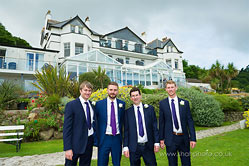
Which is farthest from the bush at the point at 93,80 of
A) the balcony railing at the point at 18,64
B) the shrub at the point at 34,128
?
the shrub at the point at 34,128

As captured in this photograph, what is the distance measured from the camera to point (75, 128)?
257 centimetres

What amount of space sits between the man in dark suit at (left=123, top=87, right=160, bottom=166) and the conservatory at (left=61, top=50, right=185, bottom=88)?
458 inches

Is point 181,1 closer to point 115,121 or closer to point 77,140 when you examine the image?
point 115,121

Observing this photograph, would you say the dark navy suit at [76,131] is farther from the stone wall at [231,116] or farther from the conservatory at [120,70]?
the stone wall at [231,116]

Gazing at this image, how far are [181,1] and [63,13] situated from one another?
23.4 metres

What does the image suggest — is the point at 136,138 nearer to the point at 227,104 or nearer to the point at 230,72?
the point at 227,104

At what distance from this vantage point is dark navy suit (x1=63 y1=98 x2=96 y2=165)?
2472 mm

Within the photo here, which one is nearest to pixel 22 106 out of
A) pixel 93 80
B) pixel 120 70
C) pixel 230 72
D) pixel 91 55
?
pixel 93 80

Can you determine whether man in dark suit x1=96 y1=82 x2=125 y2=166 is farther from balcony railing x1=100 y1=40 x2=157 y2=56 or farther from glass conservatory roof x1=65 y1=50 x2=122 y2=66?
balcony railing x1=100 y1=40 x2=157 y2=56

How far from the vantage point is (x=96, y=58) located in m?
18.6

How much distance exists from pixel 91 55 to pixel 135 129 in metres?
16.6

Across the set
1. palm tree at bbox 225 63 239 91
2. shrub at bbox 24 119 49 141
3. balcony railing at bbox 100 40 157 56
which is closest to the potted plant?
shrub at bbox 24 119 49 141

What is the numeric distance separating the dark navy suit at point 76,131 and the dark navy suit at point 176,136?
54.8 inches

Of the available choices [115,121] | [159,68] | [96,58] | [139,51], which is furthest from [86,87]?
[139,51]
